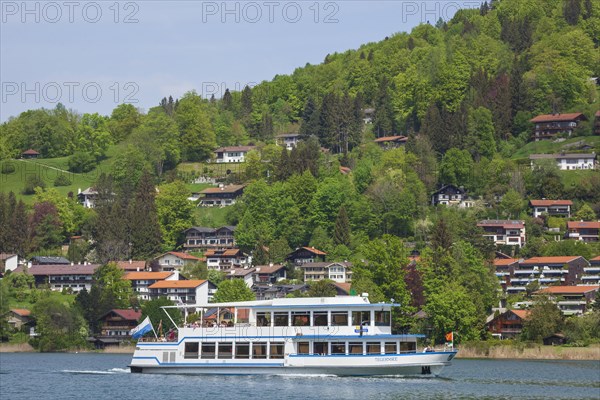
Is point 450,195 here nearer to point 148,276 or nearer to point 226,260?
point 226,260

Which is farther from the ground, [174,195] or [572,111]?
[572,111]

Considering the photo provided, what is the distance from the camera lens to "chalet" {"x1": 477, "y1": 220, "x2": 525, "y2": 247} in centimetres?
15875

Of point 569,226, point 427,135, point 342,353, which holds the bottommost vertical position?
point 342,353

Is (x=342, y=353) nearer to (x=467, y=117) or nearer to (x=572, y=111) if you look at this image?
(x=467, y=117)

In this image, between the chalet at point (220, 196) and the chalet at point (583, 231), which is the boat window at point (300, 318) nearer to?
the chalet at point (583, 231)

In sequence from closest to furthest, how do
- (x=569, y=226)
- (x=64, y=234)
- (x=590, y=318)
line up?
(x=590, y=318) → (x=569, y=226) → (x=64, y=234)

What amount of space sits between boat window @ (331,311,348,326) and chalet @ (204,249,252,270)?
9194cm

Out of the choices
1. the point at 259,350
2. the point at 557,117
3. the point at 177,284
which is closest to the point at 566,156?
the point at 557,117

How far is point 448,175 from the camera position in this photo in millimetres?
176000

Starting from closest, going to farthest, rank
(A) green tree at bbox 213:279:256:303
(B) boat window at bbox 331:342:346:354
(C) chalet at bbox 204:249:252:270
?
(B) boat window at bbox 331:342:346:354 → (A) green tree at bbox 213:279:256:303 → (C) chalet at bbox 204:249:252:270

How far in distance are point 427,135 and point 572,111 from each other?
27.7m

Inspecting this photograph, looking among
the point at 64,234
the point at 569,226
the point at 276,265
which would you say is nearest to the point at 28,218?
the point at 64,234

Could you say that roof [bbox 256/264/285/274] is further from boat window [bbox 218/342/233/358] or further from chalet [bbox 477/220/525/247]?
boat window [bbox 218/342/233/358]

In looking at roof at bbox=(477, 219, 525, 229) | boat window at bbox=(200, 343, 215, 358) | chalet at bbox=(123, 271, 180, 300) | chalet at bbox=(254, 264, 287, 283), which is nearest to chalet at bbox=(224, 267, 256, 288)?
chalet at bbox=(254, 264, 287, 283)
